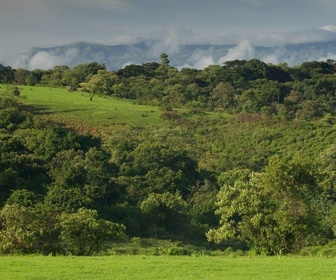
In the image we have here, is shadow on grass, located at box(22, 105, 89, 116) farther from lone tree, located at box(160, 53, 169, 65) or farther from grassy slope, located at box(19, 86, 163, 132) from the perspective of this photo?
lone tree, located at box(160, 53, 169, 65)

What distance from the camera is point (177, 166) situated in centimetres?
4875

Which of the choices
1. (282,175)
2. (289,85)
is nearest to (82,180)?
(282,175)

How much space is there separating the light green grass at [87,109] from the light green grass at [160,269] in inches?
1771

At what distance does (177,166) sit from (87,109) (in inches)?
749

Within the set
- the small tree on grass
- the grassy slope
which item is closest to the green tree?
the small tree on grass

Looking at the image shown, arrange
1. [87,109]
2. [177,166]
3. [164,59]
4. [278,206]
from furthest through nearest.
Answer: [164,59], [87,109], [177,166], [278,206]

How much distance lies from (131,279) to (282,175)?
1034cm

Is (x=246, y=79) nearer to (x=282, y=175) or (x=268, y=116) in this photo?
(x=268, y=116)

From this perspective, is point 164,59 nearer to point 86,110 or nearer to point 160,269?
point 86,110

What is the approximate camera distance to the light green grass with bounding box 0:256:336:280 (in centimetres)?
1349

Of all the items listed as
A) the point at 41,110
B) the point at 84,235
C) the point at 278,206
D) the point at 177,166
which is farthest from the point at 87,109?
the point at 278,206

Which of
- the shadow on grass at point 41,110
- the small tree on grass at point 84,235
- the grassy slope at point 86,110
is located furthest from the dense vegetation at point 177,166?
the grassy slope at point 86,110

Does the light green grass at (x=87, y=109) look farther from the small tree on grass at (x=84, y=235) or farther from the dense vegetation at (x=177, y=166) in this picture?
the small tree on grass at (x=84, y=235)

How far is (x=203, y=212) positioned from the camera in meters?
41.0
